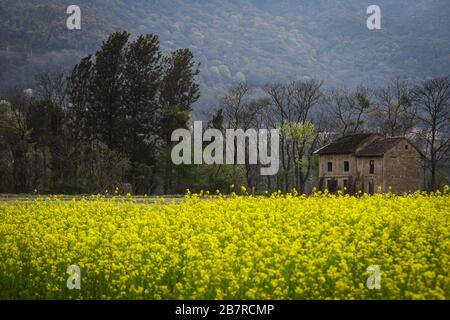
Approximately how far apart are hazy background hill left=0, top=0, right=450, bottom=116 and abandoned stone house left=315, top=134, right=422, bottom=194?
2663cm

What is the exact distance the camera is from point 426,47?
4200 inches

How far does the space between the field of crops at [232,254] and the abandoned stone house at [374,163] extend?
34425 mm

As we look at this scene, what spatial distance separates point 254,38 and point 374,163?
87.2 metres

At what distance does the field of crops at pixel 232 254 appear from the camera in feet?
39.6

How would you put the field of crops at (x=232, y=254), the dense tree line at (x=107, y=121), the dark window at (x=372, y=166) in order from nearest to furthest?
the field of crops at (x=232, y=254)
the dense tree line at (x=107, y=121)
the dark window at (x=372, y=166)

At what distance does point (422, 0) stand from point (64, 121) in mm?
92667

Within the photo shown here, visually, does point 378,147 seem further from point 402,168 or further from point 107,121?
point 107,121

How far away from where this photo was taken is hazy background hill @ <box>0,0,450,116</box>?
99312 millimetres

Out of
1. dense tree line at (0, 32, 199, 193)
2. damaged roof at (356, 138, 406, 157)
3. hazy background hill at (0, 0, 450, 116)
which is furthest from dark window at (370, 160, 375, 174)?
hazy background hill at (0, 0, 450, 116)

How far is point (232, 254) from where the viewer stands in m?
13.5

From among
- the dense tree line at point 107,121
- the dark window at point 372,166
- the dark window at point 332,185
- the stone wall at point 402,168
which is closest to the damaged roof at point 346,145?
the dark window at point 372,166

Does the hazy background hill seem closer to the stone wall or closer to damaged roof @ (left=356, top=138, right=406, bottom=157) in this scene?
damaged roof @ (left=356, top=138, right=406, bottom=157)

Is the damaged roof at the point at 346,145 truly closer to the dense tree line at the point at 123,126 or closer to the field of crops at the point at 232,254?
the dense tree line at the point at 123,126
